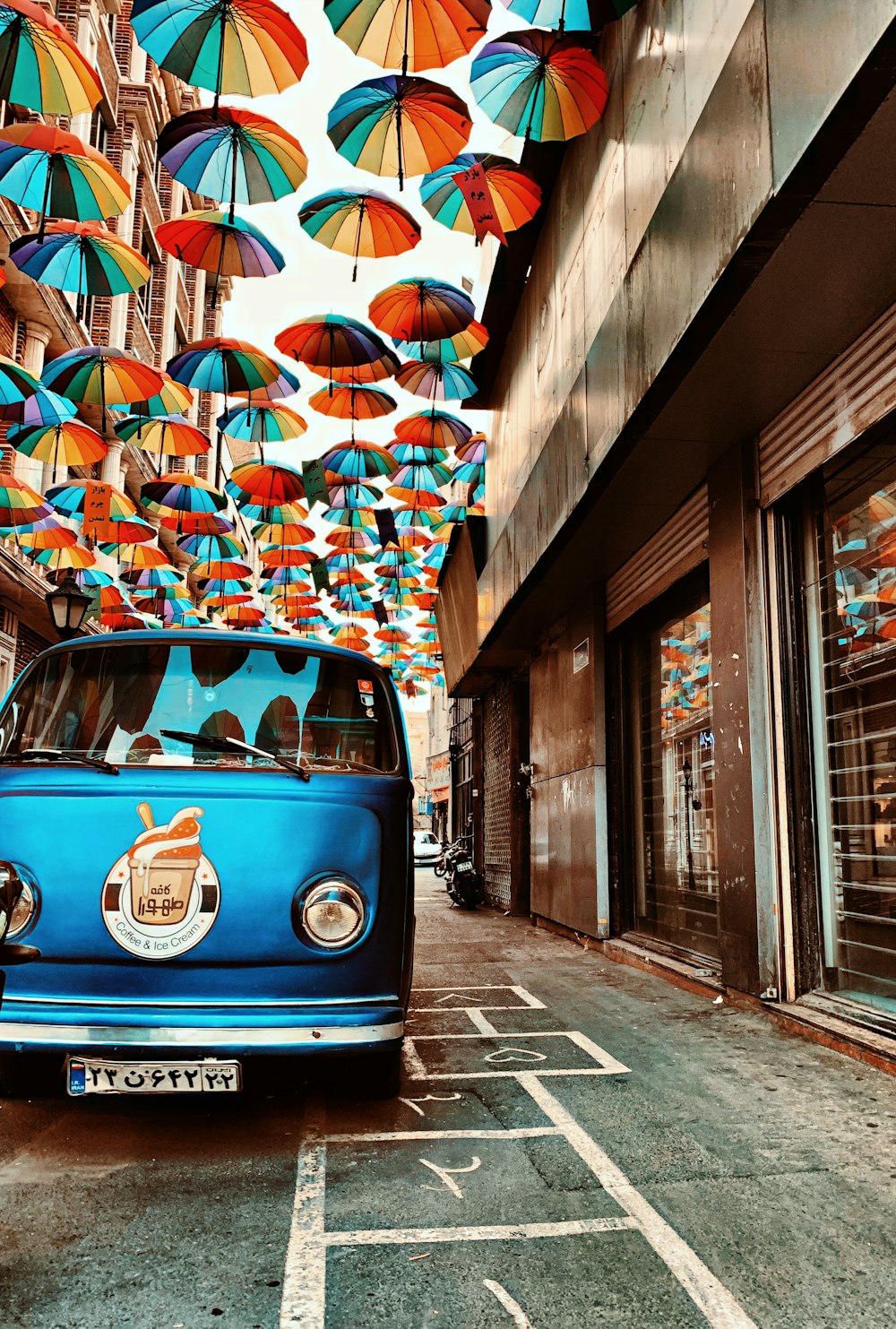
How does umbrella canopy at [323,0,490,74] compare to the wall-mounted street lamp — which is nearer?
umbrella canopy at [323,0,490,74]

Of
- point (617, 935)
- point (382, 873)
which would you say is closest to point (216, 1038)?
point (382, 873)

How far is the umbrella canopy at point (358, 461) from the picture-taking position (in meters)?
12.8

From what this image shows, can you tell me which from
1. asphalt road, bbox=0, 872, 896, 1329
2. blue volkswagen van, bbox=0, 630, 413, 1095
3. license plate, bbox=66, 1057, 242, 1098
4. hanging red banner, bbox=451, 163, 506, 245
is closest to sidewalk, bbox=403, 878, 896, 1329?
asphalt road, bbox=0, 872, 896, 1329

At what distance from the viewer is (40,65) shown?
663cm

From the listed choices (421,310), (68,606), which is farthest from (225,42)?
(68,606)

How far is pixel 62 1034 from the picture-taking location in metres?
3.43

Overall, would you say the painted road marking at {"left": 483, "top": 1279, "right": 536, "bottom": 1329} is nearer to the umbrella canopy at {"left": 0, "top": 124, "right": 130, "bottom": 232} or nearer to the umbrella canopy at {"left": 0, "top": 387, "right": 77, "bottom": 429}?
the umbrella canopy at {"left": 0, "top": 124, "right": 130, "bottom": 232}

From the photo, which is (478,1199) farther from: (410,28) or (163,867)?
(410,28)

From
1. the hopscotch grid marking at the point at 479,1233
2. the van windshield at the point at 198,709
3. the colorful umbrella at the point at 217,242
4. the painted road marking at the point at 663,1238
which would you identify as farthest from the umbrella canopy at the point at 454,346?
the hopscotch grid marking at the point at 479,1233

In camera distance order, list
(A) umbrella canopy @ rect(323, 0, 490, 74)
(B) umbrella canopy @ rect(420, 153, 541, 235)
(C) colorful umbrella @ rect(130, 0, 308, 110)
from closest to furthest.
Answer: (A) umbrella canopy @ rect(323, 0, 490, 74) < (C) colorful umbrella @ rect(130, 0, 308, 110) < (B) umbrella canopy @ rect(420, 153, 541, 235)

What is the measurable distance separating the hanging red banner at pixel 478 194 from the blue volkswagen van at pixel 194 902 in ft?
15.5

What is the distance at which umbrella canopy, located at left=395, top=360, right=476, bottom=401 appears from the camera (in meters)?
10.9

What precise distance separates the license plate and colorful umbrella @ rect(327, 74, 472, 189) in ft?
19.6

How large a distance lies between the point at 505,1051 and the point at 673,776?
4284 mm
